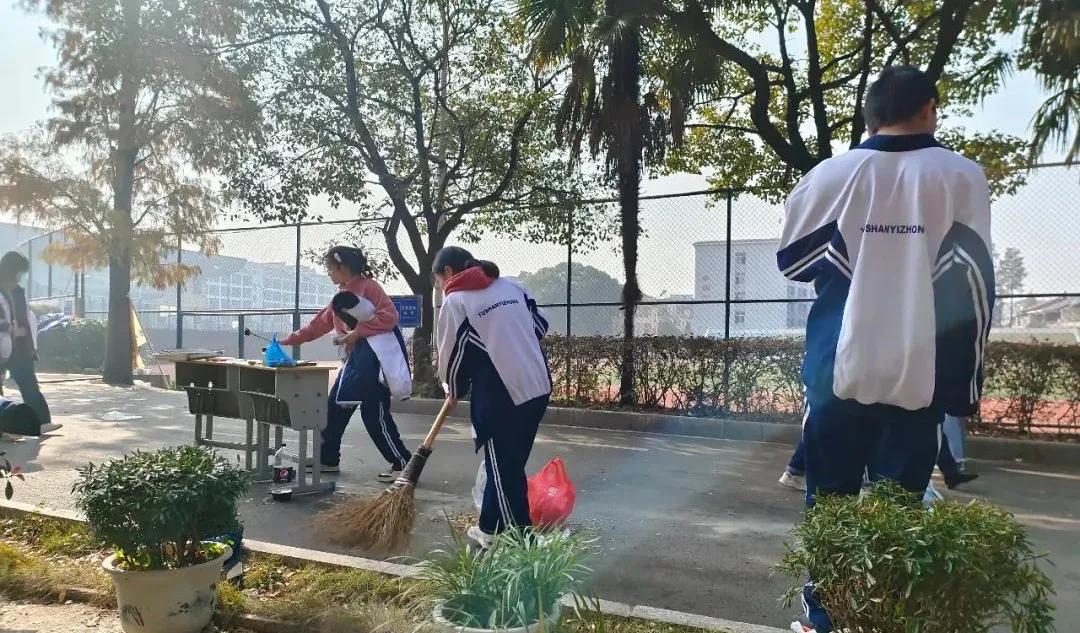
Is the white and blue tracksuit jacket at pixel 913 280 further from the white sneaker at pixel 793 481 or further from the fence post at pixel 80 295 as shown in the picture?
the fence post at pixel 80 295

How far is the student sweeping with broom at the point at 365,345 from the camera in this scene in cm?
636

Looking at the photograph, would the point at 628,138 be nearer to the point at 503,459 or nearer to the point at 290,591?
the point at 503,459

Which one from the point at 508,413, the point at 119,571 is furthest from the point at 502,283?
the point at 119,571

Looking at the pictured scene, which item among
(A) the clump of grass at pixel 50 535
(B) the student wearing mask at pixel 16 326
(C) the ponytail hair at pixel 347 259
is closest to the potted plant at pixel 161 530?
(A) the clump of grass at pixel 50 535

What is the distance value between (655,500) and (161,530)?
145 inches

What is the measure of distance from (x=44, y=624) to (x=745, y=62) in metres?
9.25

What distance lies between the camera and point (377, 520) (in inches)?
185

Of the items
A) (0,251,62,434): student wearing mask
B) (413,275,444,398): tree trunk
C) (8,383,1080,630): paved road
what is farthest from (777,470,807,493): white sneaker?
(0,251,62,434): student wearing mask

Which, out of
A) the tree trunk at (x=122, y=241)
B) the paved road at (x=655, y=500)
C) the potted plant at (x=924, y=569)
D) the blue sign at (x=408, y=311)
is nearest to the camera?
the potted plant at (x=924, y=569)

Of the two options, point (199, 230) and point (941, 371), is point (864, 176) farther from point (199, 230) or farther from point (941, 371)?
point (199, 230)

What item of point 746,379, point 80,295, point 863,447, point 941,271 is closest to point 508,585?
point 863,447

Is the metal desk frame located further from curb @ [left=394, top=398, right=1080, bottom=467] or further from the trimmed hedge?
the trimmed hedge

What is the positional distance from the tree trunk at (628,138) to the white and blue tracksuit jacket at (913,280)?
7925mm

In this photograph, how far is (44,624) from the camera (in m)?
3.60
